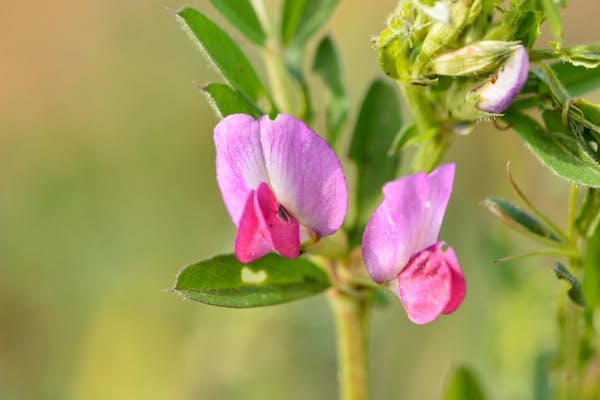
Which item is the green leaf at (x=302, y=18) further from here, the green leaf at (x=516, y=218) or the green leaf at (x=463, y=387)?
the green leaf at (x=463, y=387)

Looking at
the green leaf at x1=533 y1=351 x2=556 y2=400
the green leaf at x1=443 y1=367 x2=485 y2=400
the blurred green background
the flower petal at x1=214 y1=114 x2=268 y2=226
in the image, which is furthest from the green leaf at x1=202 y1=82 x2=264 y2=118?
the blurred green background

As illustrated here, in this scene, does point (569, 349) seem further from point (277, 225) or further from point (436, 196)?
point (277, 225)

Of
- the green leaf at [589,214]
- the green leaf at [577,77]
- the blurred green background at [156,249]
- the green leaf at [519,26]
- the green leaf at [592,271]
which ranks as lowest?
the blurred green background at [156,249]

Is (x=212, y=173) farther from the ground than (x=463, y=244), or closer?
farther from the ground

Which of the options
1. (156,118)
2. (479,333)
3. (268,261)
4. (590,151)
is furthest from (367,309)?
(156,118)

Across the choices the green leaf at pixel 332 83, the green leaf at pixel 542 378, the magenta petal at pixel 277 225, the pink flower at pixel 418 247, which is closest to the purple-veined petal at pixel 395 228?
the pink flower at pixel 418 247

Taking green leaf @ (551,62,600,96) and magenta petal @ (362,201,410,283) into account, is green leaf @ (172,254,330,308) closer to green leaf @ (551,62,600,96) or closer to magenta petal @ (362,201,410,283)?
magenta petal @ (362,201,410,283)

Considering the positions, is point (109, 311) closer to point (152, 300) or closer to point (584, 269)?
point (152, 300)
